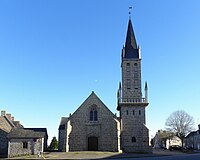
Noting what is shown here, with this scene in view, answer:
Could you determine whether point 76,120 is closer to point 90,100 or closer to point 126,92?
point 90,100

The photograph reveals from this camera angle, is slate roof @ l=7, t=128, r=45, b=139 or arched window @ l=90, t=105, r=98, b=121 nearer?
slate roof @ l=7, t=128, r=45, b=139

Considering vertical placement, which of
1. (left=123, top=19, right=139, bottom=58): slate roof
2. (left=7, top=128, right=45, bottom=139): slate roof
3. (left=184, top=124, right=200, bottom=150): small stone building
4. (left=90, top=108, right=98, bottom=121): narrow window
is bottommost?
(left=184, top=124, right=200, bottom=150): small stone building

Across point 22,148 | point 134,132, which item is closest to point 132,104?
point 134,132

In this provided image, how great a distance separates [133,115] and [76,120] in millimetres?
9717

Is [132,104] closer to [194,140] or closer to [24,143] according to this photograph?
[24,143]

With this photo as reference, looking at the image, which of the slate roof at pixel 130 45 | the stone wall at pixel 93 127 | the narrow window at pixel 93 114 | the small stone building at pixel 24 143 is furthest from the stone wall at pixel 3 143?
the slate roof at pixel 130 45

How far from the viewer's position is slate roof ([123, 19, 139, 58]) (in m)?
54.0

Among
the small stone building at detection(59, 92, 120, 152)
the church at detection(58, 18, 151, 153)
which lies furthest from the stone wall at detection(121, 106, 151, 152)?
the small stone building at detection(59, 92, 120, 152)

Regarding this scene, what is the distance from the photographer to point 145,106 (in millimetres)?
50656

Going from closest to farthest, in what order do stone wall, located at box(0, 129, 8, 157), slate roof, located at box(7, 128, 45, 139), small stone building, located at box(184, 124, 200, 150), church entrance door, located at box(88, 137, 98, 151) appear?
slate roof, located at box(7, 128, 45, 139) < stone wall, located at box(0, 129, 8, 157) < church entrance door, located at box(88, 137, 98, 151) < small stone building, located at box(184, 124, 200, 150)

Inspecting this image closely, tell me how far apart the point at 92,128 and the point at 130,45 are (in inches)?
675

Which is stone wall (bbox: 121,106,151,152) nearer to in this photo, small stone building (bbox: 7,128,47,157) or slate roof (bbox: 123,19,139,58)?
slate roof (bbox: 123,19,139,58)

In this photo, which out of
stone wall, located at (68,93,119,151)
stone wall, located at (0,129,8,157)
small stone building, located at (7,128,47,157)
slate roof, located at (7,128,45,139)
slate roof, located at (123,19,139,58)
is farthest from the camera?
slate roof, located at (123,19,139,58)

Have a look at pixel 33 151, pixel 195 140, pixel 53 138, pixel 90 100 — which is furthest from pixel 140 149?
pixel 195 140
